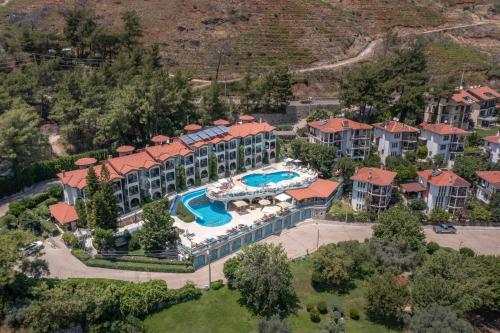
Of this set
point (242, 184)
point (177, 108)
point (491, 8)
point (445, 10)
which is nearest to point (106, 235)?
point (242, 184)

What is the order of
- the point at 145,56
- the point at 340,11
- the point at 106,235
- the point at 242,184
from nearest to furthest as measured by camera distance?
the point at 106,235 < the point at 242,184 < the point at 145,56 < the point at 340,11

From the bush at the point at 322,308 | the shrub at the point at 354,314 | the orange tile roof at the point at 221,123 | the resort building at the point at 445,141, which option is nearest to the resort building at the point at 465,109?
the resort building at the point at 445,141

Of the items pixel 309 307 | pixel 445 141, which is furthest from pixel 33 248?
pixel 445 141

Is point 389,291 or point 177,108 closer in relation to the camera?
point 389,291

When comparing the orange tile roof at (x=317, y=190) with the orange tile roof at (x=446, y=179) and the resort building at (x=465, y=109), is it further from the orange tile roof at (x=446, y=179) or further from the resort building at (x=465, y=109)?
the resort building at (x=465, y=109)

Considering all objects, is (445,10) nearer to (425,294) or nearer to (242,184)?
(242,184)

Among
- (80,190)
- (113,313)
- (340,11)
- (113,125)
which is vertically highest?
(340,11)

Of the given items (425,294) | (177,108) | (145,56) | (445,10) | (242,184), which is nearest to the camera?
(425,294)
